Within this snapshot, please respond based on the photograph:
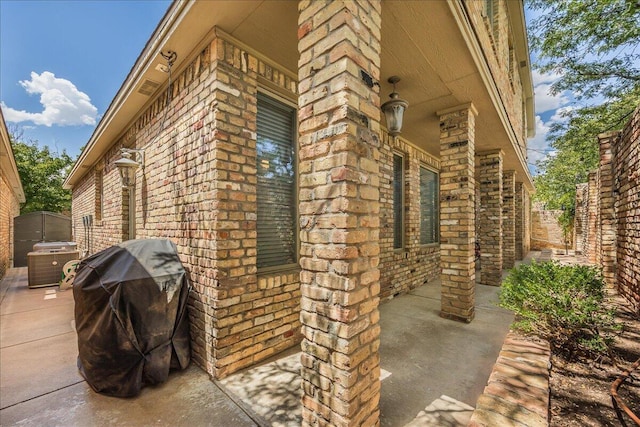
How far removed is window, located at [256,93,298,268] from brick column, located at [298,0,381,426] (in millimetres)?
1216

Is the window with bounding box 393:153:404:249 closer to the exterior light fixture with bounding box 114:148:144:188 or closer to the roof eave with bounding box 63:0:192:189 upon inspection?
the roof eave with bounding box 63:0:192:189

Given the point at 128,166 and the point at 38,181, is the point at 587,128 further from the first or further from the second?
the point at 38,181

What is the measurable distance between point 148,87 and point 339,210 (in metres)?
3.14

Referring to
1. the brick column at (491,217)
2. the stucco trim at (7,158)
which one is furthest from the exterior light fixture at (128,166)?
the brick column at (491,217)

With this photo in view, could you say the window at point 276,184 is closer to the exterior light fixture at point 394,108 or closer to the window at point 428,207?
the exterior light fixture at point 394,108

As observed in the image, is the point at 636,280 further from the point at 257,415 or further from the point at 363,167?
the point at 257,415

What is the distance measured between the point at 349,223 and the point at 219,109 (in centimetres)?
163

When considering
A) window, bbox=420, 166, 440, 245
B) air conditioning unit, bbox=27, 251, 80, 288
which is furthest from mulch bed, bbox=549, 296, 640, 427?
air conditioning unit, bbox=27, 251, 80, 288

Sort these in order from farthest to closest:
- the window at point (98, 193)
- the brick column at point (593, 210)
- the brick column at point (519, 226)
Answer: the brick column at point (519, 226) → the window at point (98, 193) → the brick column at point (593, 210)

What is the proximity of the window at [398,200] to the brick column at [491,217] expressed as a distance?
184 cm

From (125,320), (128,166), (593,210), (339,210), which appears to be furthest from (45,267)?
(593,210)

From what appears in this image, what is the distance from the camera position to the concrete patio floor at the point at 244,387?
187 centimetres

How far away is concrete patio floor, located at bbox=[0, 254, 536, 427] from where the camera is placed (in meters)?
1.87

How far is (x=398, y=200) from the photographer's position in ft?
17.0
